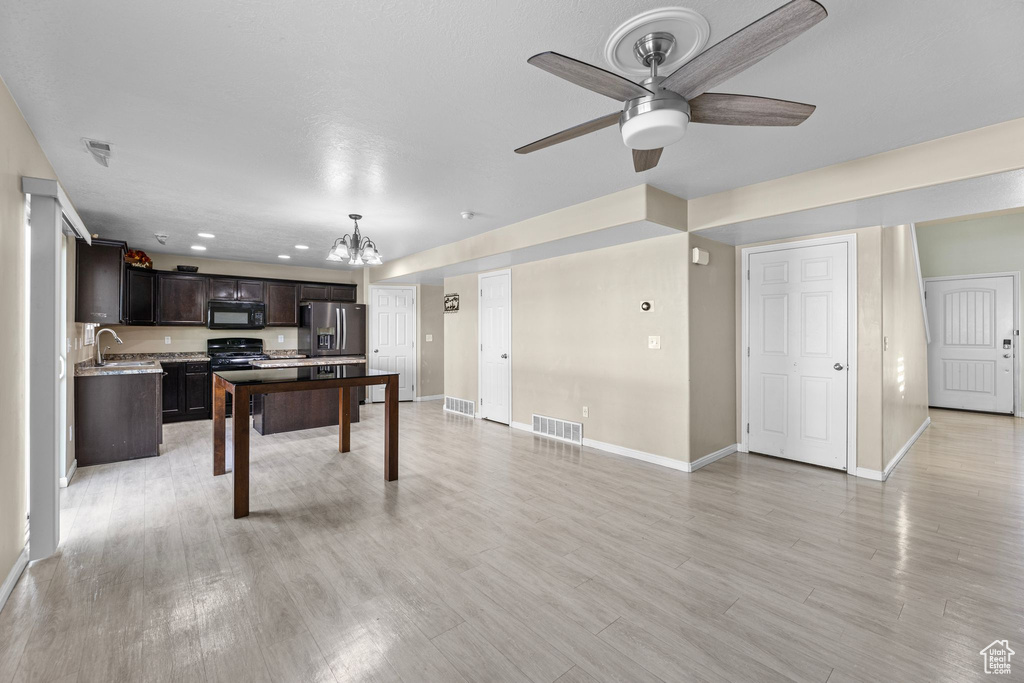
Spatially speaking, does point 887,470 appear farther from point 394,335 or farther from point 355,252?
point 394,335

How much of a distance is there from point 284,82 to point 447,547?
254 cm

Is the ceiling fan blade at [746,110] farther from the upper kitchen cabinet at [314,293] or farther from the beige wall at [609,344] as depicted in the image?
the upper kitchen cabinet at [314,293]

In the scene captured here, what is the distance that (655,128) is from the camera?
1.67 m

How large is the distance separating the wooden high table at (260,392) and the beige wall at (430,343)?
3750 mm

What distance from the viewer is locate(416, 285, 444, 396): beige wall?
26.0 ft

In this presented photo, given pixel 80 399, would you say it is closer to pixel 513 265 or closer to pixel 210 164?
pixel 210 164

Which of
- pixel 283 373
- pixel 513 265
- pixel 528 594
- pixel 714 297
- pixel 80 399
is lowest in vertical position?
pixel 528 594

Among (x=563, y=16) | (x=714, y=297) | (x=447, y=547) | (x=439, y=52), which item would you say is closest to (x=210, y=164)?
(x=439, y=52)

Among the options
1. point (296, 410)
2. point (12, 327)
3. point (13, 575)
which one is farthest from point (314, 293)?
point (13, 575)

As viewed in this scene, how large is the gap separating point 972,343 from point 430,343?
27.8 ft

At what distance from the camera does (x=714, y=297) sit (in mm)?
4250

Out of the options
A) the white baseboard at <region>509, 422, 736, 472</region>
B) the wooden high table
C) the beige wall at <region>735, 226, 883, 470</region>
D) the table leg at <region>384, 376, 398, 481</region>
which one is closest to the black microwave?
the wooden high table

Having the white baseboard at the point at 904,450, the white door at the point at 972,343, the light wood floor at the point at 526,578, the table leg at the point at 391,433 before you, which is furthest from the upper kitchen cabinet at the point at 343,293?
the white door at the point at 972,343

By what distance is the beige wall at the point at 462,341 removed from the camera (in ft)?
21.4
